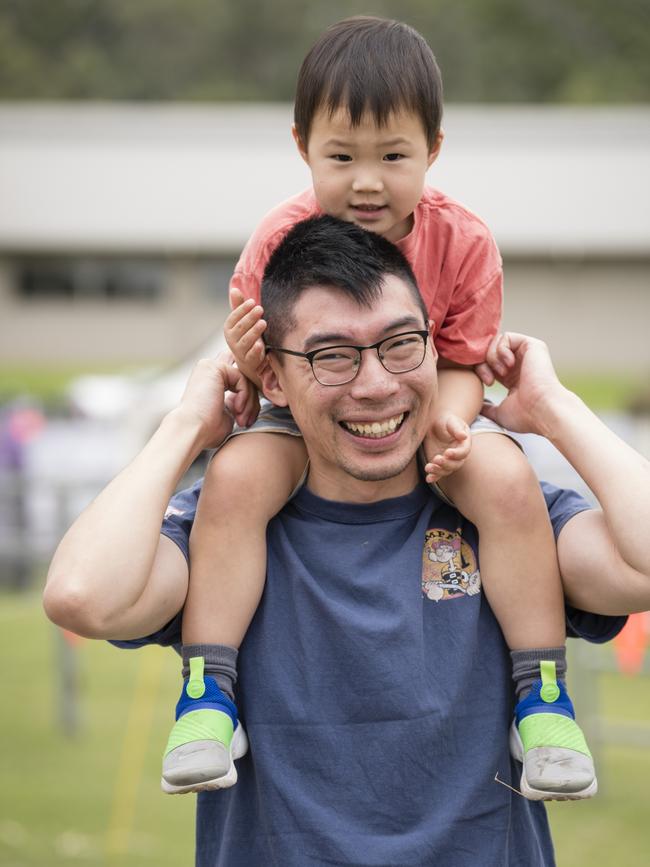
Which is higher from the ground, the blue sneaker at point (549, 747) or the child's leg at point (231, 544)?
the child's leg at point (231, 544)

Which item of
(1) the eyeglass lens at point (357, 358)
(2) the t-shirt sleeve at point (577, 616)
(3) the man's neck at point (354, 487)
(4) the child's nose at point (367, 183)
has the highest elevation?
(4) the child's nose at point (367, 183)

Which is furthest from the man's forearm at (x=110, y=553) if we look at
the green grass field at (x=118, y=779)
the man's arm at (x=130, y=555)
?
the green grass field at (x=118, y=779)

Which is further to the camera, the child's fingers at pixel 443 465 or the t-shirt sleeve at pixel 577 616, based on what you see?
the t-shirt sleeve at pixel 577 616

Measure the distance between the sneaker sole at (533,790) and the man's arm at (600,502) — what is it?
0.29m

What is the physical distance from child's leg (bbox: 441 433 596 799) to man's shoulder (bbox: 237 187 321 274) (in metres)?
0.66

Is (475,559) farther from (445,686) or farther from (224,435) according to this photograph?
(224,435)

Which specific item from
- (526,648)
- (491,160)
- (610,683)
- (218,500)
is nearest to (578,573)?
(526,648)

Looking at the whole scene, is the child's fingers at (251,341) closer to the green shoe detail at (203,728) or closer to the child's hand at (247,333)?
the child's hand at (247,333)

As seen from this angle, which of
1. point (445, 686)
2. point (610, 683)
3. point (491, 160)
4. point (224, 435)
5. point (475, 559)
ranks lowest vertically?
point (610, 683)

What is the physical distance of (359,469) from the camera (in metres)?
2.34

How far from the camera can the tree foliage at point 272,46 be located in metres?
44.9

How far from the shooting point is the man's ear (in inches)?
99.8

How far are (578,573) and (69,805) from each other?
18.4 feet

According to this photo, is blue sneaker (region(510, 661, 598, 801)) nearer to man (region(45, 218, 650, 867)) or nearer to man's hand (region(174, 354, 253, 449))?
man (region(45, 218, 650, 867))
